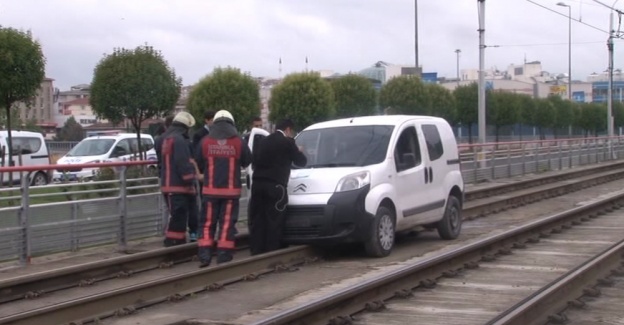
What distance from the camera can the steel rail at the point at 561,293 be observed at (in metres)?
8.03

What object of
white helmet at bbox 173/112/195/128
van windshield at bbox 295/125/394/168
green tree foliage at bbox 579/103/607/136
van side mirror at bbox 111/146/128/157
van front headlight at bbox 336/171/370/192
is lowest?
A: van front headlight at bbox 336/171/370/192

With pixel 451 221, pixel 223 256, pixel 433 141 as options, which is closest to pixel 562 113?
pixel 451 221

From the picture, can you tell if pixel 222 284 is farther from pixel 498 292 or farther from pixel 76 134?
pixel 76 134

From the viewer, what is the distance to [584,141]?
39969 mm

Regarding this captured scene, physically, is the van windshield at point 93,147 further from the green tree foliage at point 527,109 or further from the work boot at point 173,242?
the green tree foliage at point 527,109

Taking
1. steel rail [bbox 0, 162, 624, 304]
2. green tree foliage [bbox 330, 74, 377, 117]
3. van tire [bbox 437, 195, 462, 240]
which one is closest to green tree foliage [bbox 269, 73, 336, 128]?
green tree foliage [bbox 330, 74, 377, 117]

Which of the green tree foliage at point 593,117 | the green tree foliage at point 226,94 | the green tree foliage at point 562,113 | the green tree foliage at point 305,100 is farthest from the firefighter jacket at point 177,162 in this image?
the green tree foliage at point 593,117

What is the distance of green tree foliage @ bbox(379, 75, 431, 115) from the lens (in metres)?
51.0

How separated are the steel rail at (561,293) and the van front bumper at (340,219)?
2.65m

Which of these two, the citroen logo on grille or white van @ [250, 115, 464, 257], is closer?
white van @ [250, 115, 464, 257]

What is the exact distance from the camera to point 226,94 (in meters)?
→ 38.5

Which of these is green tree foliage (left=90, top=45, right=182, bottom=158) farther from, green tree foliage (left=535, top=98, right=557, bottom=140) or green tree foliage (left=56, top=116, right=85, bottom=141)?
green tree foliage (left=535, top=98, right=557, bottom=140)

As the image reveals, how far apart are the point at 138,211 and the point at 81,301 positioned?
17.0 feet

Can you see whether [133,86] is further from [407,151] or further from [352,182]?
[352,182]
